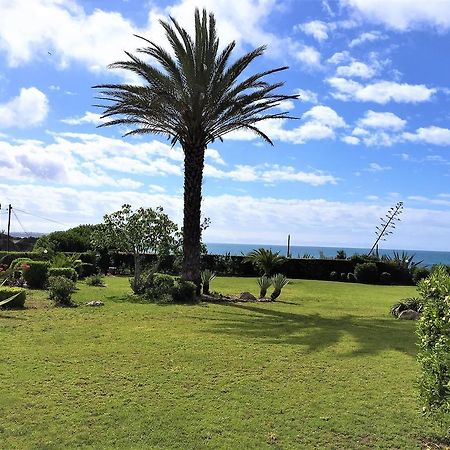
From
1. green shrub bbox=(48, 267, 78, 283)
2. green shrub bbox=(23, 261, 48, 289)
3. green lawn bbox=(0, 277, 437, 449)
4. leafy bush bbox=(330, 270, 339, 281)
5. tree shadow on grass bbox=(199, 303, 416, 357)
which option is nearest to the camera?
green lawn bbox=(0, 277, 437, 449)

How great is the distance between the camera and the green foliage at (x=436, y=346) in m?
4.36

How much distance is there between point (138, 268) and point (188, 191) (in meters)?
3.14

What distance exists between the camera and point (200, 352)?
7.93m

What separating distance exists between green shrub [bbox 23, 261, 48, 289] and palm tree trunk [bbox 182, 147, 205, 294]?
4.98 meters

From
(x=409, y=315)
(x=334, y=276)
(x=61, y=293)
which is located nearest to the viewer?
(x=409, y=315)

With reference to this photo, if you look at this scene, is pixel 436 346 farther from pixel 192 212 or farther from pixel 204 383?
pixel 192 212

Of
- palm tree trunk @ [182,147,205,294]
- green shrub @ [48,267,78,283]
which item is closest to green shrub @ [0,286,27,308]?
green shrub @ [48,267,78,283]

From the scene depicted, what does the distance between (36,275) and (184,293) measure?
5.82 meters

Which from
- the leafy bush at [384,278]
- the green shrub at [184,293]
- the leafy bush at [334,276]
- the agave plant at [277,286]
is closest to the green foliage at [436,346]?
the green shrub at [184,293]

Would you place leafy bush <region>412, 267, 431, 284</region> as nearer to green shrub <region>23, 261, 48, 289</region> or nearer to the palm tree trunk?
the palm tree trunk

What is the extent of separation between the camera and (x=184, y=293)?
50.2 ft

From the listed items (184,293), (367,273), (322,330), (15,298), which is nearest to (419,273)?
(367,273)

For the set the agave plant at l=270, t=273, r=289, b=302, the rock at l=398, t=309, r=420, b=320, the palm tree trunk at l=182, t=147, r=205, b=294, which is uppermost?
the palm tree trunk at l=182, t=147, r=205, b=294

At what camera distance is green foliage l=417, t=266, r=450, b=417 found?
172 inches
